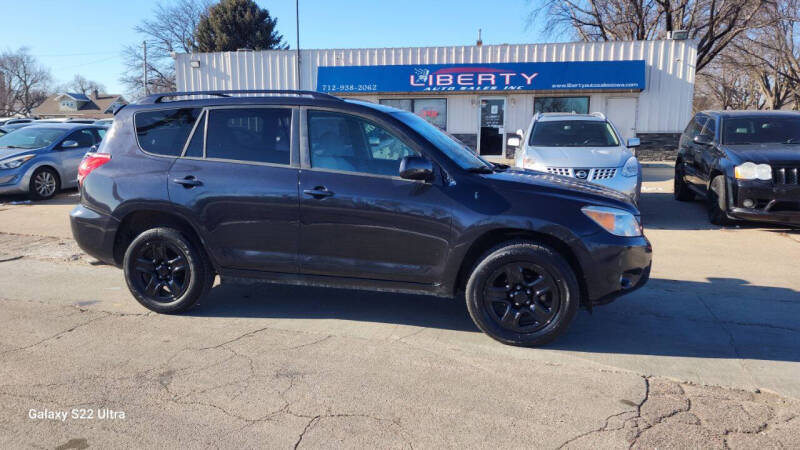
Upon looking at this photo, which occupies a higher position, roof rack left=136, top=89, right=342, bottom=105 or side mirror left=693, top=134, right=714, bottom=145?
roof rack left=136, top=89, right=342, bottom=105

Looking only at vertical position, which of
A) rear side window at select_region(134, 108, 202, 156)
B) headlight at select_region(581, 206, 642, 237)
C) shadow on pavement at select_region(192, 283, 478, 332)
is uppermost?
rear side window at select_region(134, 108, 202, 156)

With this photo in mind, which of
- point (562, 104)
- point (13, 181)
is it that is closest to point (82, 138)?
point (13, 181)

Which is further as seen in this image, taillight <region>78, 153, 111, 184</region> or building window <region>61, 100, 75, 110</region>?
building window <region>61, 100, 75, 110</region>

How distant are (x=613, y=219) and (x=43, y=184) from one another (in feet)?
38.8

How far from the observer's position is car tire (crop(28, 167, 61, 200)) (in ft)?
39.0

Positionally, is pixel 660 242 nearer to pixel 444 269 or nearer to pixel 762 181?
pixel 762 181

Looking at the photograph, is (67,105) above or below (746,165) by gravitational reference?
above

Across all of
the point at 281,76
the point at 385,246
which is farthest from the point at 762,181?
the point at 281,76

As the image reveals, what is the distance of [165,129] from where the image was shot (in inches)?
196

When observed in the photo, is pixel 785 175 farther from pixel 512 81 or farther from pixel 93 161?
pixel 512 81

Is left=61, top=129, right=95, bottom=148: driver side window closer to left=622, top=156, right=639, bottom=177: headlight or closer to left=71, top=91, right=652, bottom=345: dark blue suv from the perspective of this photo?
left=71, top=91, right=652, bottom=345: dark blue suv

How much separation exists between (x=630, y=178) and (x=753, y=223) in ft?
7.96

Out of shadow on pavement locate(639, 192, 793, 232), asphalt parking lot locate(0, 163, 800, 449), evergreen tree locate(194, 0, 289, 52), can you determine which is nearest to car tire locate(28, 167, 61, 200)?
asphalt parking lot locate(0, 163, 800, 449)

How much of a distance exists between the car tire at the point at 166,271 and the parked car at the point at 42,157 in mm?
8598
